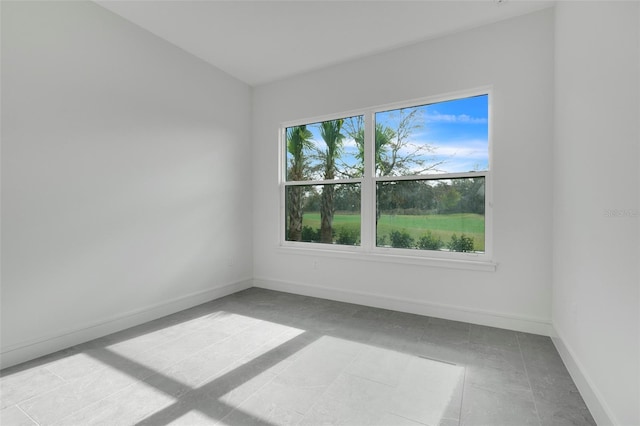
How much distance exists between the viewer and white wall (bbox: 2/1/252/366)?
86.8 inches

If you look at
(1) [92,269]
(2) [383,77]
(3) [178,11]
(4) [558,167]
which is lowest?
(1) [92,269]

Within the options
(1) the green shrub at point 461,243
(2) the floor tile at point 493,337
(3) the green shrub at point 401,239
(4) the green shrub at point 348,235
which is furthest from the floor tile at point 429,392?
(4) the green shrub at point 348,235

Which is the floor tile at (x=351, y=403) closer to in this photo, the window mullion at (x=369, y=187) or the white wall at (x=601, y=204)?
the white wall at (x=601, y=204)

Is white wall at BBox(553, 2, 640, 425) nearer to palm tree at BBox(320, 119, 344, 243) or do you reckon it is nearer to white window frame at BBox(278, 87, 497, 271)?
white window frame at BBox(278, 87, 497, 271)

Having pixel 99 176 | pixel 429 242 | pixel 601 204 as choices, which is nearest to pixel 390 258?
pixel 429 242

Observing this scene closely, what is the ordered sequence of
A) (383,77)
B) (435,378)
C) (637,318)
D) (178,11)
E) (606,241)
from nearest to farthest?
(637,318) → (606,241) → (435,378) → (178,11) → (383,77)

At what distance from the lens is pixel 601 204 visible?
1.65 meters

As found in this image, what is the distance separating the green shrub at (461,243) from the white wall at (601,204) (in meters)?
0.77

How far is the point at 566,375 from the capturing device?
2.02 m

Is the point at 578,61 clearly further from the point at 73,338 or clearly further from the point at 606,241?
the point at 73,338

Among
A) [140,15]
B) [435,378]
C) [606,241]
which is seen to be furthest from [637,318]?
[140,15]

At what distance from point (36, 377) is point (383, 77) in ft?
13.3

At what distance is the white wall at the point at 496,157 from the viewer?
267 centimetres

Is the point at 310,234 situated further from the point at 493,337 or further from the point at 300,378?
the point at 493,337
